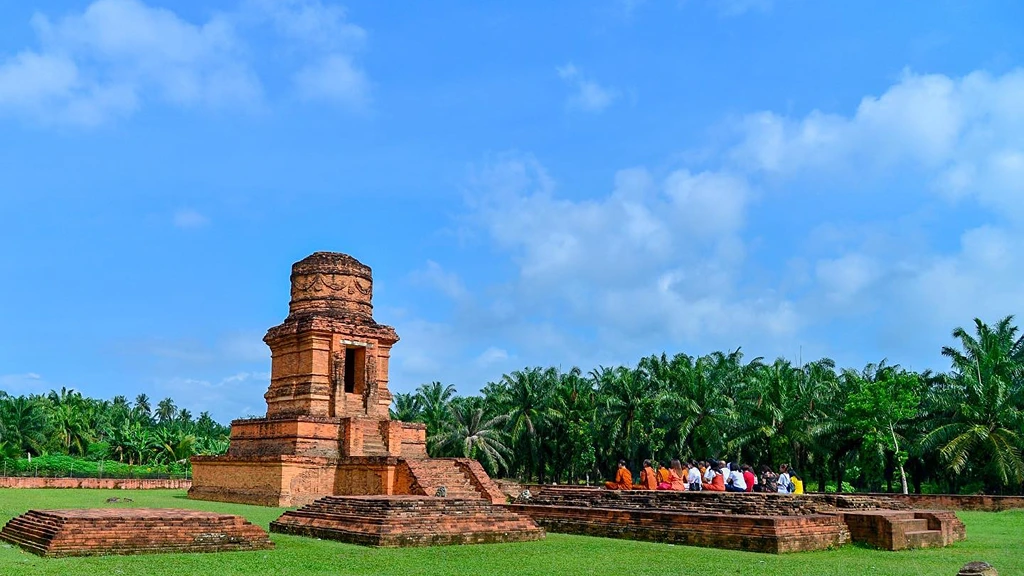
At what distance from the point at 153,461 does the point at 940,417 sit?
39.0 m

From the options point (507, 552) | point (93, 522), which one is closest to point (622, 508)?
point (507, 552)

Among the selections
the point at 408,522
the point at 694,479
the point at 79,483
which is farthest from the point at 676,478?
the point at 79,483

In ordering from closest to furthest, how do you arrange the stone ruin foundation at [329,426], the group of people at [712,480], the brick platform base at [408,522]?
1. the brick platform base at [408,522]
2. the group of people at [712,480]
3. the stone ruin foundation at [329,426]

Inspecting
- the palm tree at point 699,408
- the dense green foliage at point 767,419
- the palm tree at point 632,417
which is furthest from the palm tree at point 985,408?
the palm tree at point 632,417

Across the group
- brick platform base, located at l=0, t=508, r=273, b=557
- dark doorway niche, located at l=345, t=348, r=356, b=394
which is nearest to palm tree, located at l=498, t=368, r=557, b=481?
dark doorway niche, located at l=345, t=348, r=356, b=394

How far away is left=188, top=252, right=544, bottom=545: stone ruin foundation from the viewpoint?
21953 millimetres

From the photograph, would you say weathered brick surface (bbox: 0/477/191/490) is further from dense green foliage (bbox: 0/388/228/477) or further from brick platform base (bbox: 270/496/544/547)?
brick platform base (bbox: 270/496/544/547)

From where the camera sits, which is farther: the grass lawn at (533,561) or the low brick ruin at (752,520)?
the low brick ruin at (752,520)

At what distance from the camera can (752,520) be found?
40.7 ft

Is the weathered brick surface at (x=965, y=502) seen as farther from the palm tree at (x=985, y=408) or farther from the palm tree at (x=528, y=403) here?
the palm tree at (x=528, y=403)

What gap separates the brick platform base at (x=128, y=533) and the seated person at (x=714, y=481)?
8333 mm

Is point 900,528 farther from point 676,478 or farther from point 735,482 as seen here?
point 676,478

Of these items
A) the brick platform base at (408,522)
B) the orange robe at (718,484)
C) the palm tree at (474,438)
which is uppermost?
the palm tree at (474,438)

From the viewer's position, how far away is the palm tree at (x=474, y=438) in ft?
129
